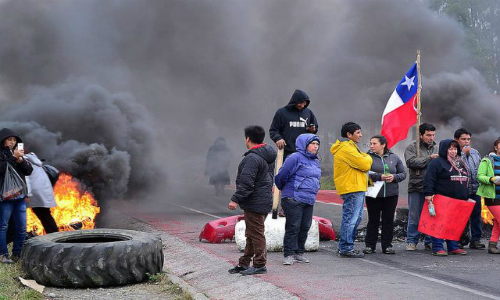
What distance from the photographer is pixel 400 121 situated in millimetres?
8820

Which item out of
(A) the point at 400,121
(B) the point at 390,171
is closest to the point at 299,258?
(B) the point at 390,171

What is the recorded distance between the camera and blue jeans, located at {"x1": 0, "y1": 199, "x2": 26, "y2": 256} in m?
6.73

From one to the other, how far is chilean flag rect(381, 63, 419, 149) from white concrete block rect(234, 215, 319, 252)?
230 centimetres

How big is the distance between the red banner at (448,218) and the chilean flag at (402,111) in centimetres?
176

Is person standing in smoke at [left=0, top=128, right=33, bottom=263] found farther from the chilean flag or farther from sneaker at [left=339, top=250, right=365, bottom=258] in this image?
the chilean flag

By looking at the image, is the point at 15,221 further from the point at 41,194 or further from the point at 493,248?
the point at 493,248

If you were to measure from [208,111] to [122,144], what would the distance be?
10.4 metres

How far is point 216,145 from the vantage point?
1969 centimetres

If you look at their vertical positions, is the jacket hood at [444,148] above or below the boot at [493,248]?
above

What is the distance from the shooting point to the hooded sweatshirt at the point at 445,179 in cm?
721

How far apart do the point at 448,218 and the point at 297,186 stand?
2111mm

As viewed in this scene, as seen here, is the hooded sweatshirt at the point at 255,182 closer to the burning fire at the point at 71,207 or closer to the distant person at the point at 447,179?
the distant person at the point at 447,179

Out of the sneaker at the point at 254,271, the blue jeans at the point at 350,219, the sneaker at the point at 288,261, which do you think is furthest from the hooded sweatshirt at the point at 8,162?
the blue jeans at the point at 350,219

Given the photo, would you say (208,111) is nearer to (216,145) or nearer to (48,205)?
(216,145)
